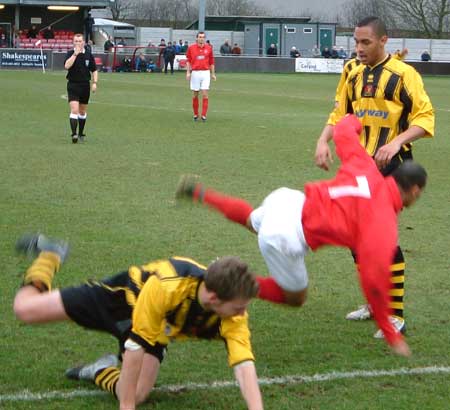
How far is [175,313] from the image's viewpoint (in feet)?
15.9

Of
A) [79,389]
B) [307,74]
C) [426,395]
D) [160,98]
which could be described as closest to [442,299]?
[426,395]

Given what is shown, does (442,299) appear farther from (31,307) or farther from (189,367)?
(31,307)

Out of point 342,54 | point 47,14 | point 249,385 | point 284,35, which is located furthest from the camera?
point 284,35

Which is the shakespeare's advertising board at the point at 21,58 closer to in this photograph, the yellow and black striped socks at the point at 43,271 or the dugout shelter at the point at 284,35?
the dugout shelter at the point at 284,35

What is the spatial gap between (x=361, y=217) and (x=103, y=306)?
55.9 inches

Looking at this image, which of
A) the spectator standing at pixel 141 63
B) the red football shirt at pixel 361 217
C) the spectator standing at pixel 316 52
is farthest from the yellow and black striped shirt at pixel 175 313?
the spectator standing at pixel 316 52

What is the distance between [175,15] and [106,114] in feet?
209

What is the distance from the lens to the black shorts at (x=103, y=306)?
16.7ft

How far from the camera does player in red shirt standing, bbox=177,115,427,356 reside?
4.62 m

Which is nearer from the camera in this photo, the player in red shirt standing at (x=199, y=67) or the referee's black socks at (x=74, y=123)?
the referee's black socks at (x=74, y=123)

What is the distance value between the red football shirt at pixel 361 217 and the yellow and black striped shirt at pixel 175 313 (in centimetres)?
66

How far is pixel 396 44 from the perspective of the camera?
2527 inches

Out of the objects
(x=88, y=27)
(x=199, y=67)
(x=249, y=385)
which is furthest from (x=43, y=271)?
(x=88, y=27)

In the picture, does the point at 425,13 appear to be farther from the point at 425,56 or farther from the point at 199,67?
the point at 199,67
